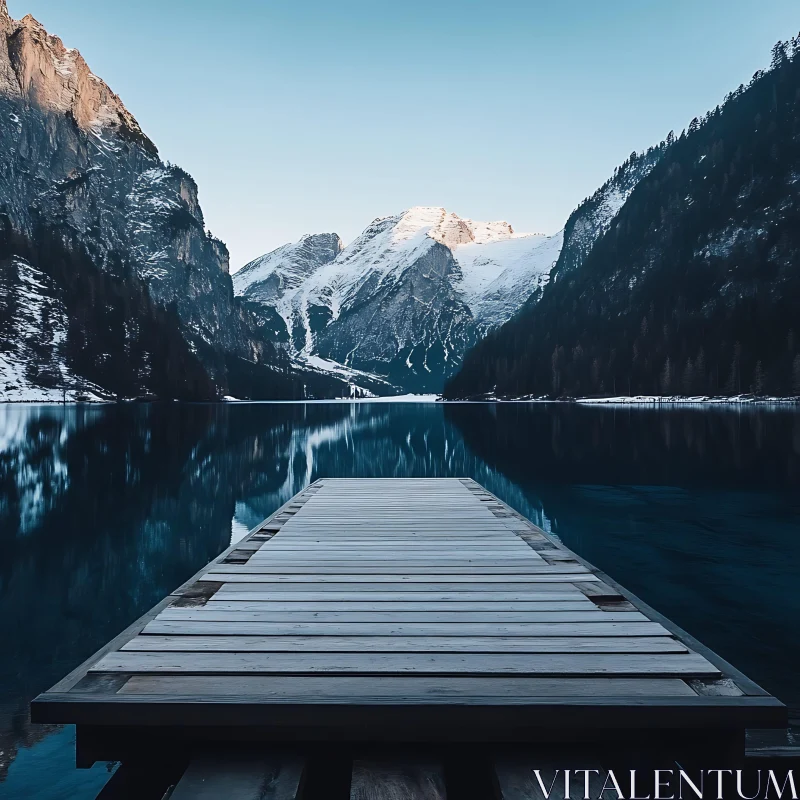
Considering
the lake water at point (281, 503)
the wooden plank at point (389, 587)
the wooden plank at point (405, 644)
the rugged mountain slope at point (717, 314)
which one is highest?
the rugged mountain slope at point (717, 314)

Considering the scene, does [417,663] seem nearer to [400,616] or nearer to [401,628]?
[401,628]

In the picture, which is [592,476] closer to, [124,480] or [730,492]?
[730,492]

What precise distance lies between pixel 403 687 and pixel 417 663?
428 millimetres

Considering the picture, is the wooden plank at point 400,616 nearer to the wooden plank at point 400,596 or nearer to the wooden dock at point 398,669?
the wooden dock at point 398,669

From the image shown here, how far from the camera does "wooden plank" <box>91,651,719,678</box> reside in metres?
4.72

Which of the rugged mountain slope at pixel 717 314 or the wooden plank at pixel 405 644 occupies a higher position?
the rugged mountain slope at pixel 717 314

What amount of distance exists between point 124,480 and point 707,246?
663 ft

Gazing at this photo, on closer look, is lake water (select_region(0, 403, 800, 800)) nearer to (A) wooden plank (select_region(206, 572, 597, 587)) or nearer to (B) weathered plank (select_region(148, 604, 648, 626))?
(B) weathered plank (select_region(148, 604, 648, 626))

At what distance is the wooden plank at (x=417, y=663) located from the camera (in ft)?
15.5

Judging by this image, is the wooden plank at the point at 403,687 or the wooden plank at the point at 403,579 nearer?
the wooden plank at the point at 403,687

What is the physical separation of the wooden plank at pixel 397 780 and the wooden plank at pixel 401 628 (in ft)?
4.84

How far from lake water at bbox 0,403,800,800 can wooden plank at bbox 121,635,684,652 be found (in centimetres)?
225

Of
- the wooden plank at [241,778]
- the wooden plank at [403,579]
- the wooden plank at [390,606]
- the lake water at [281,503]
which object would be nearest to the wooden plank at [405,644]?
the wooden plank at [390,606]

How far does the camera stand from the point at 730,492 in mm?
24141
